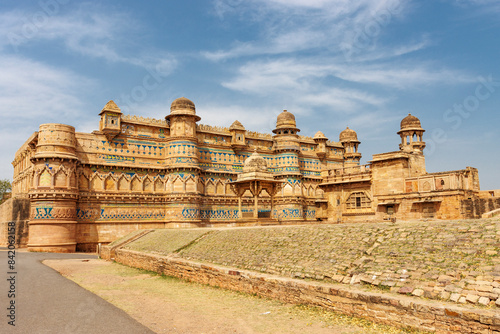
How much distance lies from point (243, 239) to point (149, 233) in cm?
1153

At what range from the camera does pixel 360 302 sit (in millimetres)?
8258

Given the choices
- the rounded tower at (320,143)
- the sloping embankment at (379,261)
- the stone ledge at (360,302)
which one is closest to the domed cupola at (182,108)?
the rounded tower at (320,143)

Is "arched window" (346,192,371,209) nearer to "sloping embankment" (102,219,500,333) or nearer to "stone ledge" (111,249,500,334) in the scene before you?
"sloping embankment" (102,219,500,333)

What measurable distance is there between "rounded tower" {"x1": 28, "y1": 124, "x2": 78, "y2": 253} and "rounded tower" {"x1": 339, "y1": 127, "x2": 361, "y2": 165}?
29728 millimetres

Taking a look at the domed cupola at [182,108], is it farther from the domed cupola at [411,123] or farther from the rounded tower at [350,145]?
the domed cupola at [411,123]

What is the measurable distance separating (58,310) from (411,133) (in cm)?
3668

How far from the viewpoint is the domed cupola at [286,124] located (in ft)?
128

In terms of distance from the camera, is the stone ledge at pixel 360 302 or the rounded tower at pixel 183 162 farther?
the rounded tower at pixel 183 162

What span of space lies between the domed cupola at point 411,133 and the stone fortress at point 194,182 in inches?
4.0

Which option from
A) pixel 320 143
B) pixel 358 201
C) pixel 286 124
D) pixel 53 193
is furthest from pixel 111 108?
pixel 358 201

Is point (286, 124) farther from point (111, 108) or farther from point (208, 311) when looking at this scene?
point (208, 311)

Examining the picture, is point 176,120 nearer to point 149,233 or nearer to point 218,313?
point 149,233

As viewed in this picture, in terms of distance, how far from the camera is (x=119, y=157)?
30812 mm

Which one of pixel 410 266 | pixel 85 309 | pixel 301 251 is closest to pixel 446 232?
pixel 410 266
